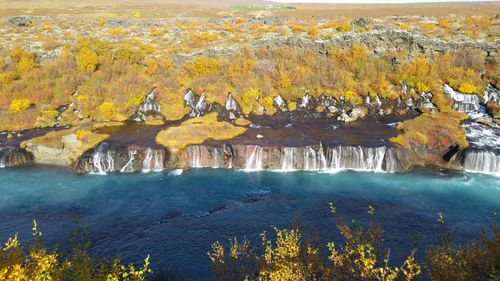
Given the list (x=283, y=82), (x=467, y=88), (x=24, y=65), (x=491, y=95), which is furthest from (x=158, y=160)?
(x=491, y=95)

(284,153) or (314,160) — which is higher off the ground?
(284,153)

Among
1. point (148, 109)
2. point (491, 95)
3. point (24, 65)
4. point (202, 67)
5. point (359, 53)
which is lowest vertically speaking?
point (148, 109)

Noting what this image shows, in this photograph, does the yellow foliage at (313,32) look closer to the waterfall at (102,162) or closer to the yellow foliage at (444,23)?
the yellow foliage at (444,23)

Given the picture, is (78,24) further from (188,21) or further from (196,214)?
(196,214)

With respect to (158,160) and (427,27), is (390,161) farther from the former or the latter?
(427,27)

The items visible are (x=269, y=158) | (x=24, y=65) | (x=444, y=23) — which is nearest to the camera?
(x=269, y=158)

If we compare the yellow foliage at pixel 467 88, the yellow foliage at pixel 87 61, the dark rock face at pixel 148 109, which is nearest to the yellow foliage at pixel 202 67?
the dark rock face at pixel 148 109

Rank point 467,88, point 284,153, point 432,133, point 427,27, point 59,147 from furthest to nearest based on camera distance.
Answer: point 427,27, point 467,88, point 59,147, point 432,133, point 284,153
